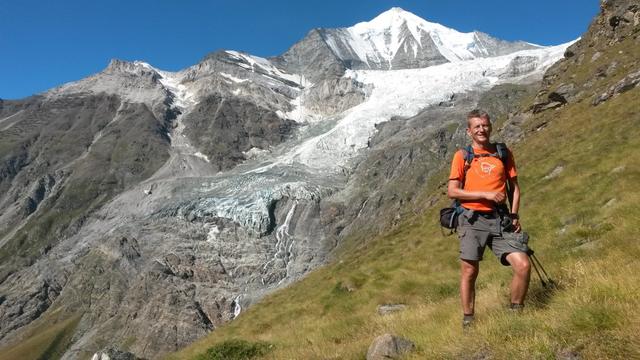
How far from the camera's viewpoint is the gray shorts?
27.1ft

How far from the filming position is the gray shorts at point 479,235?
27.1ft

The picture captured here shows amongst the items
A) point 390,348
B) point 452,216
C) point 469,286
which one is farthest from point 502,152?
point 390,348

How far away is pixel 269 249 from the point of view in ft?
570

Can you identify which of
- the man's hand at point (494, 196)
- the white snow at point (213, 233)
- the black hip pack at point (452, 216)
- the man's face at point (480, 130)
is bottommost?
the black hip pack at point (452, 216)

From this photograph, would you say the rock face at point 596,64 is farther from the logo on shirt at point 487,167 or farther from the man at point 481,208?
the logo on shirt at point 487,167

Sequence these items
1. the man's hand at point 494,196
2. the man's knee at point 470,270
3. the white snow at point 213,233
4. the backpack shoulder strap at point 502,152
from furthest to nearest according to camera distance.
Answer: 1. the white snow at point 213,233
2. the backpack shoulder strap at point 502,152
3. the man's knee at point 470,270
4. the man's hand at point 494,196

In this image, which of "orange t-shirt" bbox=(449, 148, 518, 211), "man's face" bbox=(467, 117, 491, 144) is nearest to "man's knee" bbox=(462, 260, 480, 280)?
"orange t-shirt" bbox=(449, 148, 518, 211)

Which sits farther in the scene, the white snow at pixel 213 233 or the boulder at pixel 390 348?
the white snow at pixel 213 233

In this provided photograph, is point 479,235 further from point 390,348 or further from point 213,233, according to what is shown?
point 213,233

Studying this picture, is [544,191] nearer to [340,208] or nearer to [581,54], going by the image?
[581,54]

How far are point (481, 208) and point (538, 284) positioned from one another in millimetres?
2088

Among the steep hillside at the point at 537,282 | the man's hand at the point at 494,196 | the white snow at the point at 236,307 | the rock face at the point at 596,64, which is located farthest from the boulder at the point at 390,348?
the white snow at the point at 236,307

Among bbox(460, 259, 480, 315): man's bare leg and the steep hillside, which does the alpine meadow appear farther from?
bbox(460, 259, 480, 315): man's bare leg

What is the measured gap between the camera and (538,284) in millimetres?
9297
